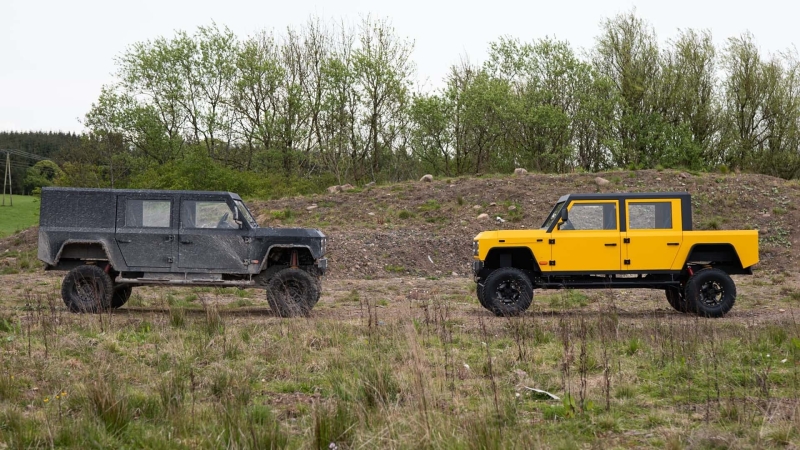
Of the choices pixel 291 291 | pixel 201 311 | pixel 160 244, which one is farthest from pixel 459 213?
pixel 160 244

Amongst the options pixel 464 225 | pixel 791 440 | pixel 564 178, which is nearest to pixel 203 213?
pixel 791 440

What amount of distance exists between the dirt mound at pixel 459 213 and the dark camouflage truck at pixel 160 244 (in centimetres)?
771

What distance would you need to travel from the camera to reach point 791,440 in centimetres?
539

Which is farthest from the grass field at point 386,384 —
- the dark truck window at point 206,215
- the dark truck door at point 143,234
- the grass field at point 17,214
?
the grass field at point 17,214

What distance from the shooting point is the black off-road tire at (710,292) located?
1259 cm

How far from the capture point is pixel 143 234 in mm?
12703

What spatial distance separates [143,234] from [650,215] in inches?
339

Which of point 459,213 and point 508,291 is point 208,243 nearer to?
point 508,291

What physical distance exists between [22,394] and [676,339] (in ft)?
23.8

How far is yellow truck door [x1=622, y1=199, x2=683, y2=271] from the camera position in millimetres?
12641

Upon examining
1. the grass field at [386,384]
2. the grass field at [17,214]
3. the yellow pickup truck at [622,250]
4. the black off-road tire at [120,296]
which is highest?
the grass field at [17,214]

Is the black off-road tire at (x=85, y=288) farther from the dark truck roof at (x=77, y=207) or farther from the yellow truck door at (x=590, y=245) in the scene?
the yellow truck door at (x=590, y=245)

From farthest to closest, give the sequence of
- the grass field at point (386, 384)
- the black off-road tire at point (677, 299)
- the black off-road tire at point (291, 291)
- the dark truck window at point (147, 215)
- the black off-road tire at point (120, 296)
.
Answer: the black off-road tire at point (120, 296) → the black off-road tire at point (677, 299) → the dark truck window at point (147, 215) → the black off-road tire at point (291, 291) → the grass field at point (386, 384)

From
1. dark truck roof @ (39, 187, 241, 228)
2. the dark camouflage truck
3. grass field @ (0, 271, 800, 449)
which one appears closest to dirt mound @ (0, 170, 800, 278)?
the dark camouflage truck
